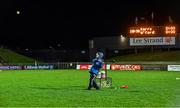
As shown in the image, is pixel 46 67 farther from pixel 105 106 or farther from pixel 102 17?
pixel 105 106

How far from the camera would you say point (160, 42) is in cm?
7081

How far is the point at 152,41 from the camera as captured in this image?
71.6 m

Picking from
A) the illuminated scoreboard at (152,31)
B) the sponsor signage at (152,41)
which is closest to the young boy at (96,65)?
the illuminated scoreboard at (152,31)

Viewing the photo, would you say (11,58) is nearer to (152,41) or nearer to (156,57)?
(156,57)

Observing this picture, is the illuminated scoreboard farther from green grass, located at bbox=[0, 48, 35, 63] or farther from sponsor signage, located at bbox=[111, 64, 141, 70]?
green grass, located at bbox=[0, 48, 35, 63]

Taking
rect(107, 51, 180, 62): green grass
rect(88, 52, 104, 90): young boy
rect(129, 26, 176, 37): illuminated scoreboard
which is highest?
rect(129, 26, 176, 37): illuminated scoreboard

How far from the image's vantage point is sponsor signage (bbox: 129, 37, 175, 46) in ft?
231

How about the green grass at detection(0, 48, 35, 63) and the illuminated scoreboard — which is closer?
the illuminated scoreboard

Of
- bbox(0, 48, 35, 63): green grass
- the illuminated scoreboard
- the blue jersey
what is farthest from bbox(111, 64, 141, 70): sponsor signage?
the blue jersey

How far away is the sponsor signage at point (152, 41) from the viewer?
231ft

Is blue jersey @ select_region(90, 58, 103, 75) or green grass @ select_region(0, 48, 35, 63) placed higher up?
green grass @ select_region(0, 48, 35, 63)

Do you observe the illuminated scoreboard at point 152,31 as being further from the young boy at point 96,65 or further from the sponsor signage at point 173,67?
the young boy at point 96,65

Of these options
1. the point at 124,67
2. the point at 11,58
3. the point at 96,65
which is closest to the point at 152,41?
the point at 124,67

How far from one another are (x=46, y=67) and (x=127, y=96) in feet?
179
